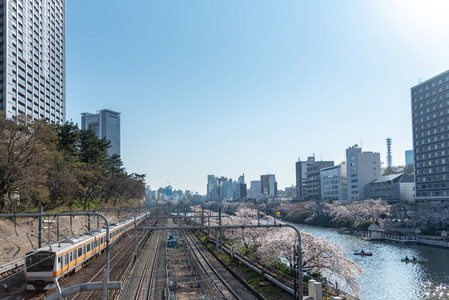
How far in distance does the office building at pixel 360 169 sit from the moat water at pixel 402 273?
40.2 m

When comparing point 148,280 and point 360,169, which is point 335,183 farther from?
point 148,280

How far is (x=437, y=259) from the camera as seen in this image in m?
38.5

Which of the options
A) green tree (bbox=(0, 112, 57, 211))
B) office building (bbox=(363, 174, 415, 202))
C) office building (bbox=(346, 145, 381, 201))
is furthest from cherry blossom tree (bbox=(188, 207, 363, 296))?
office building (bbox=(346, 145, 381, 201))

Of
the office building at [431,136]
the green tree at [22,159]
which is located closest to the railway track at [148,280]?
the green tree at [22,159]

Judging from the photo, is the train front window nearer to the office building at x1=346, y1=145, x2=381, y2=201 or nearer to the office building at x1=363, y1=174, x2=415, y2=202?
the office building at x1=363, y1=174, x2=415, y2=202

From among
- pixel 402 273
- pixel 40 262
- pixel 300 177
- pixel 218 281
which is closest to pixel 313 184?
pixel 300 177

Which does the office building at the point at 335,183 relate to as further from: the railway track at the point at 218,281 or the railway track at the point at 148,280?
the railway track at the point at 148,280

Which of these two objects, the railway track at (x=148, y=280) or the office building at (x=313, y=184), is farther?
the office building at (x=313, y=184)

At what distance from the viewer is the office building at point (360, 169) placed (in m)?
86.9

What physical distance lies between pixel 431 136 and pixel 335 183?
31719mm

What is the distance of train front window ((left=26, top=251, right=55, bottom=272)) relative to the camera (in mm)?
16730

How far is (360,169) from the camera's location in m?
87.4

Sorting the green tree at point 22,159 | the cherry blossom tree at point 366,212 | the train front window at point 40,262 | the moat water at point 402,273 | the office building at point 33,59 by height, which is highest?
the office building at point 33,59

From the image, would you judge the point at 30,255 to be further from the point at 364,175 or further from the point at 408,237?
the point at 364,175
